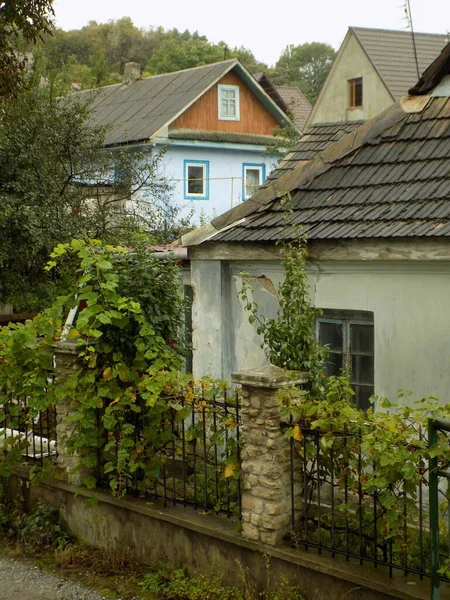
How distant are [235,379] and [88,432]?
2.11 meters

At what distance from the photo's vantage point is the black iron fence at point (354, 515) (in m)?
5.42

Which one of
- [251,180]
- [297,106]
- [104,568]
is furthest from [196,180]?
[104,568]

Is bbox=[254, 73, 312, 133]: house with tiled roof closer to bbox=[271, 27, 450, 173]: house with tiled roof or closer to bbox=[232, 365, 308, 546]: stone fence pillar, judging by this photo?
bbox=[271, 27, 450, 173]: house with tiled roof

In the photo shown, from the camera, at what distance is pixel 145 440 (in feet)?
23.8

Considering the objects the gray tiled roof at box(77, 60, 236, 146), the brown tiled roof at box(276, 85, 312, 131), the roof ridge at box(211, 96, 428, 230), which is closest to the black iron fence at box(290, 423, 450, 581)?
the roof ridge at box(211, 96, 428, 230)

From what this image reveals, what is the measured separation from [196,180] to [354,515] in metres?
21.2

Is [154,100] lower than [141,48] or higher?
lower

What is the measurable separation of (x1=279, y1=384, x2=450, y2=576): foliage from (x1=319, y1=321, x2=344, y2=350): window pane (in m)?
2.10

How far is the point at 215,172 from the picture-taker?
27.1m

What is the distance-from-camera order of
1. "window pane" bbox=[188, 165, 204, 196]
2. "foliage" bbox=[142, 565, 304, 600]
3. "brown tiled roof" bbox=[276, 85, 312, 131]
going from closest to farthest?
1. "foliage" bbox=[142, 565, 304, 600]
2. "window pane" bbox=[188, 165, 204, 196]
3. "brown tiled roof" bbox=[276, 85, 312, 131]

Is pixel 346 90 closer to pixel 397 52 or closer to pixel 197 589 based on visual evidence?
pixel 397 52

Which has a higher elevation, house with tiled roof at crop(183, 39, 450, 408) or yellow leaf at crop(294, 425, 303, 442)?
house with tiled roof at crop(183, 39, 450, 408)

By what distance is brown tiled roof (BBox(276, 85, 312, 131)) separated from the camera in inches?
1347

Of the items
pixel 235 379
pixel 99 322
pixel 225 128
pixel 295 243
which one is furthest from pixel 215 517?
pixel 225 128
